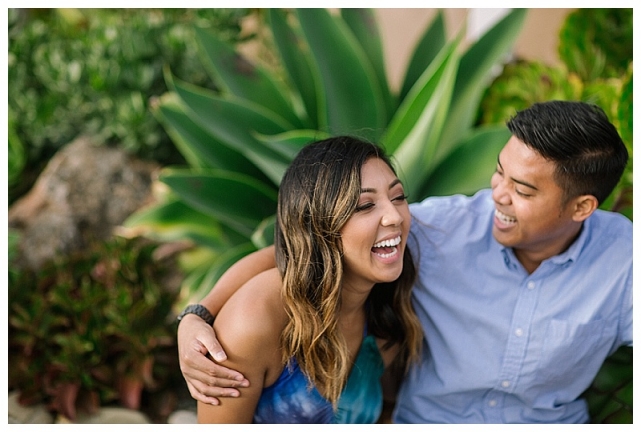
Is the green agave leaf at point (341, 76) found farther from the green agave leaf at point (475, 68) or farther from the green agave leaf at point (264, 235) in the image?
the green agave leaf at point (264, 235)

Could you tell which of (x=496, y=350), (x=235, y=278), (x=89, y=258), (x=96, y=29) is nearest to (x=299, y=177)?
(x=235, y=278)

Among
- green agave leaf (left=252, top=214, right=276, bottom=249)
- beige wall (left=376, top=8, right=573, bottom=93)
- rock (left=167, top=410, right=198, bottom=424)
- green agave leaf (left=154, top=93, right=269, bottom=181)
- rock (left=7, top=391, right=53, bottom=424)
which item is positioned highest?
beige wall (left=376, top=8, right=573, bottom=93)

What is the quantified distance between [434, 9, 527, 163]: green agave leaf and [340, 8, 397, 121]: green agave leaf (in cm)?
30

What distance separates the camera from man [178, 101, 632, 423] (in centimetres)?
162

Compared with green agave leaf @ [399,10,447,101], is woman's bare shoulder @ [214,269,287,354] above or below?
below

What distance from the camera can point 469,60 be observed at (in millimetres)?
2488

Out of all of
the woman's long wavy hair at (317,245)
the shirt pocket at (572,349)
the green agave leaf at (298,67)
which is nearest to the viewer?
the woman's long wavy hair at (317,245)

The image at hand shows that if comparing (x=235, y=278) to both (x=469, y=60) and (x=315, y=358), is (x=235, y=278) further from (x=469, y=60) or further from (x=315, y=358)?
(x=469, y=60)

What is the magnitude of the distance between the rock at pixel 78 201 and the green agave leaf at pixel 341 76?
1.01 m

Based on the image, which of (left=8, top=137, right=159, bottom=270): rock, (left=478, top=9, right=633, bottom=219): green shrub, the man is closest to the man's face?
the man

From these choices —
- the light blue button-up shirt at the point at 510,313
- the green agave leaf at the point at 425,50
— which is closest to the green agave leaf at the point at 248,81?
the green agave leaf at the point at 425,50

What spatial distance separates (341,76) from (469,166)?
0.56 metres

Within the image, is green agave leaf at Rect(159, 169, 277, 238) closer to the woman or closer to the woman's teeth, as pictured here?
the woman

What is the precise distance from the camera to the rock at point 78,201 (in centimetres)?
278
